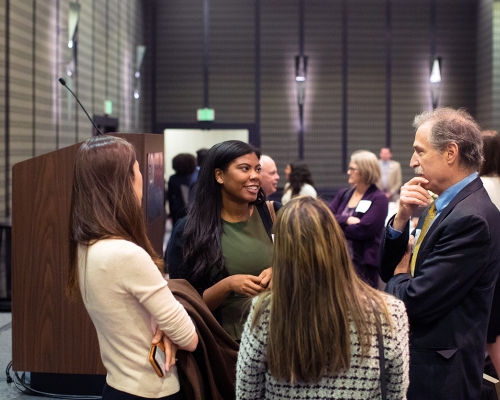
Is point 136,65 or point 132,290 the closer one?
point 132,290

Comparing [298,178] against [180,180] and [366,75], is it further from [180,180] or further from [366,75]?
[366,75]

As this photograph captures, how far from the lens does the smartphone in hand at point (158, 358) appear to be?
5.48 feet

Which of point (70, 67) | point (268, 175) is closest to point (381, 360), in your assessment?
point (268, 175)

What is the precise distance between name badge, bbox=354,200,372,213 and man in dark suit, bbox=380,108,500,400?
3.04m

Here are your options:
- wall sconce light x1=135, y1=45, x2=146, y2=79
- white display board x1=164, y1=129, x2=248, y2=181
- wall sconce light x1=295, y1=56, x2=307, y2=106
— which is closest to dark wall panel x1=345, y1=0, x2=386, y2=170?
wall sconce light x1=295, y1=56, x2=307, y2=106

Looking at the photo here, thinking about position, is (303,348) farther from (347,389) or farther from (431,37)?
(431,37)

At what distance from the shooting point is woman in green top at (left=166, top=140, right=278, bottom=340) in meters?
2.34

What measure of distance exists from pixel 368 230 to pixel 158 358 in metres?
3.55

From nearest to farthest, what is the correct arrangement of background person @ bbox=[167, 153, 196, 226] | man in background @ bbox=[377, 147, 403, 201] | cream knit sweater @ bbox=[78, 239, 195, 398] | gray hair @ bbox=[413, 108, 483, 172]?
cream knit sweater @ bbox=[78, 239, 195, 398], gray hair @ bbox=[413, 108, 483, 172], background person @ bbox=[167, 153, 196, 226], man in background @ bbox=[377, 147, 403, 201]

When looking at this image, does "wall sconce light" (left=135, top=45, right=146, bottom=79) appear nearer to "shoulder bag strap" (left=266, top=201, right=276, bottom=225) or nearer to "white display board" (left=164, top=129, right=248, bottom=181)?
"white display board" (left=164, top=129, right=248, bottom=181)

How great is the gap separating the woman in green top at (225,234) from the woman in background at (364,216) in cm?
259

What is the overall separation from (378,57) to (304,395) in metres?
12.5

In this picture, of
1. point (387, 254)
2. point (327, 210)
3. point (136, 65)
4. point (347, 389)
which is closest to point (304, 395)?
point (347, 389)

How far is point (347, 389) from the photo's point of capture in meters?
1.48
